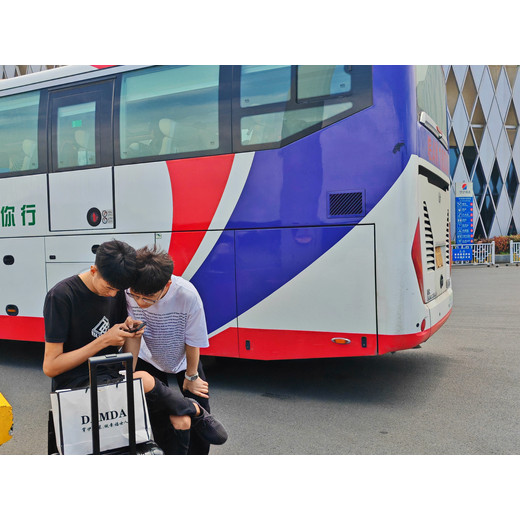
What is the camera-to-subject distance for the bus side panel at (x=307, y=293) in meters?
4.50

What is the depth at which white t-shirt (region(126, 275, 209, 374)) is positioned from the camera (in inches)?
116

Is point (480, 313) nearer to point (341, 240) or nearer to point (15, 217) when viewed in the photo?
point (341, 240)

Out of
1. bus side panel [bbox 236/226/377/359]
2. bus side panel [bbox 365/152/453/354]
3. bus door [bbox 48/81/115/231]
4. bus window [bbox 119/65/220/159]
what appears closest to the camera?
bus side panel [bbox 365/152/453/354]

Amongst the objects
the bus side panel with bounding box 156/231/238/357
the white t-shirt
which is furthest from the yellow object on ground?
the bus side panel with bounding box 156/231/238/357

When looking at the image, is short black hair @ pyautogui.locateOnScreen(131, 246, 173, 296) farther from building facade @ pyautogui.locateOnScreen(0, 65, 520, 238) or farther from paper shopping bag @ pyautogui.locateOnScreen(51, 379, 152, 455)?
building facade @ pyautogui.locateOnScreen(0, 65, 520, 238)

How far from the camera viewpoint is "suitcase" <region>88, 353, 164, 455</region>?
7.63 ft

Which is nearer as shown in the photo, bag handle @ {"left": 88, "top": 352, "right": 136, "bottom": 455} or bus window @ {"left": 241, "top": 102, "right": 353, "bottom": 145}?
bag handle @ {"left": 88, "top": 352, "right": 136, "bottom": 455}

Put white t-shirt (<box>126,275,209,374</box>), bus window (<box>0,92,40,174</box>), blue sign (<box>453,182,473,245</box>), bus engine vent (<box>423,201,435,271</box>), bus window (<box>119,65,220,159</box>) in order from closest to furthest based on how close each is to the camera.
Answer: white t-shirt (<box>126,275,209,374</box>)
bus engine vent (<box>423,201,435,271</box>)
bus window (<box>119,65,220,159</box>)
bus window (<box>0,92,40,174</box>)
blue sign (<box>453,182,473,245</box>)

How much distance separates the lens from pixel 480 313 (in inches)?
358

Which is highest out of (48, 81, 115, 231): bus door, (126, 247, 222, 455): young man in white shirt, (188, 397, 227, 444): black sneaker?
(48, 81, 115, 231): bus door

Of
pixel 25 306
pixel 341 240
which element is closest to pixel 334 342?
pixel 341 240

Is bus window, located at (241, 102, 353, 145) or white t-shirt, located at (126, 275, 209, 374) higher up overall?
bus window, located at (241, 102, 353, 145)

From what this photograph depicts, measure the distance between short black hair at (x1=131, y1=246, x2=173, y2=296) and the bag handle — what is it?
39 centimetres

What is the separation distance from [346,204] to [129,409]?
275cm
